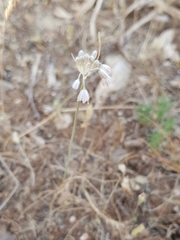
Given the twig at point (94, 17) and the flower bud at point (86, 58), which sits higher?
the twig at point (94, 17)

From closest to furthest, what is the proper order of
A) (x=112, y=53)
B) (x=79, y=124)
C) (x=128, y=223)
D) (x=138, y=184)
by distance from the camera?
(x=128, y=223) → (x=138, y=184) → (x=79, y=124) → (x=112, y=53)

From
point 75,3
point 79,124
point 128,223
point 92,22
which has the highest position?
point 75,3

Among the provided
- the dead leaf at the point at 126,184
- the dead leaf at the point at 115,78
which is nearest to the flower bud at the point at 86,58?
the dead leaf at the point at 126,184

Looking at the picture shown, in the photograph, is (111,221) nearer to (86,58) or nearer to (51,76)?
(86,58)

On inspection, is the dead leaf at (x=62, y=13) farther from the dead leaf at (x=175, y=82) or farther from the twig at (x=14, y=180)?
the twig at (x=14, y=180)

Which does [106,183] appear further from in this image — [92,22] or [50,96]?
[92,22]

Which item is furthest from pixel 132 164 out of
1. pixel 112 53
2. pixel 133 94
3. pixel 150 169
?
pixel 112 53

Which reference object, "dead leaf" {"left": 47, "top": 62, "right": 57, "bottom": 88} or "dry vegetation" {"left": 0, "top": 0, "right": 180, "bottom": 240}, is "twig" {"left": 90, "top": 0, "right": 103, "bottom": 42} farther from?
"dead leaf" {"left": 47, "top": 62, "right": 57, "bottom": 88}
